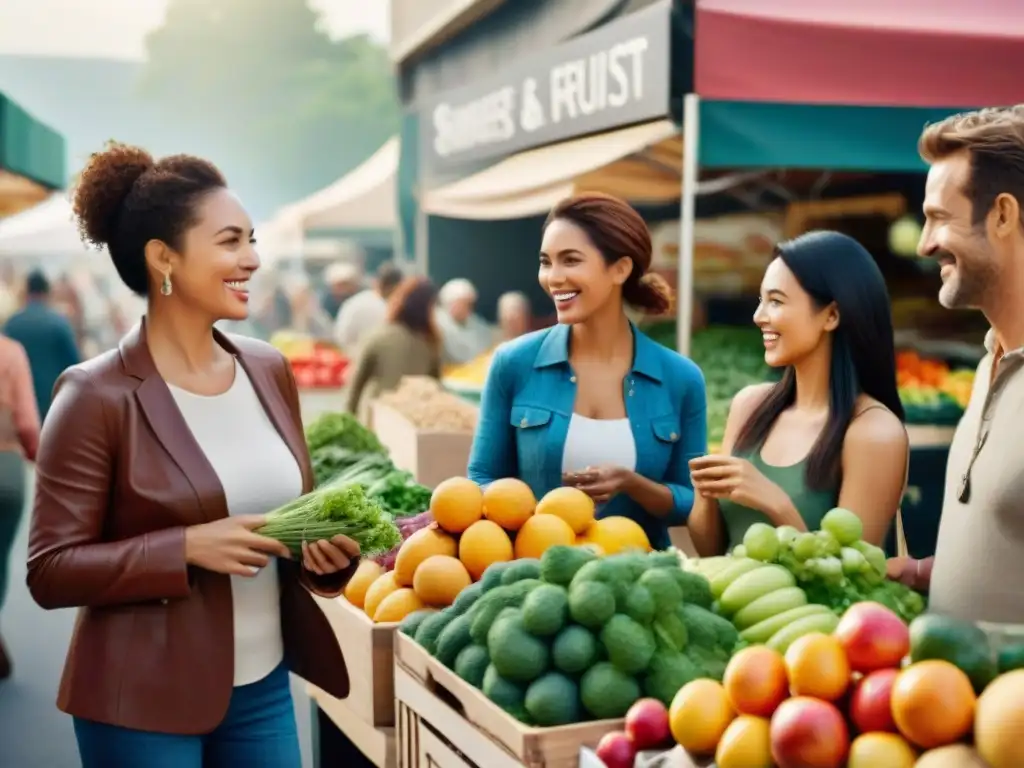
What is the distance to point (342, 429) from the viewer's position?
578cm

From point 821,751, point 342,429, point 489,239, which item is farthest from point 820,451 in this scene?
point 489,239

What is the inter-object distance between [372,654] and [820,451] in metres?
1.24

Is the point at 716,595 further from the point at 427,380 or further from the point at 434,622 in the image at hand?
the point at 427,380

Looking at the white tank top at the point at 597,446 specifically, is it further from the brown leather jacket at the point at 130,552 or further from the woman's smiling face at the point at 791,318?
the brown leather jacket at the point at 130,552

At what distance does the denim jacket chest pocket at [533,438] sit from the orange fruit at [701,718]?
4.80ft

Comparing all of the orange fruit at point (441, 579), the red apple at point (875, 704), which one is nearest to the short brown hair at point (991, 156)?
the red apple at point (875, 704)

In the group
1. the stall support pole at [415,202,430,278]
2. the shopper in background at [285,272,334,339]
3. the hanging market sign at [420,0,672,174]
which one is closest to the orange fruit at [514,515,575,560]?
the hanging market sign at [420,0,672,174]

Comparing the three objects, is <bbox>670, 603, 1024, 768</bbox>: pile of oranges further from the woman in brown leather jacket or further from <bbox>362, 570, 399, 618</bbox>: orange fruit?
<bbox>362, 570, 399, 618</bbox>: orange fruit

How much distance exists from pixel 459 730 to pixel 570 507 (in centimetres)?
78

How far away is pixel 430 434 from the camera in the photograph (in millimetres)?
6352

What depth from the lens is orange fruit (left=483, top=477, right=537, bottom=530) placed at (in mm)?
3264

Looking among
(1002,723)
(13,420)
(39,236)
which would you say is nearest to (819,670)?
(1002,723)

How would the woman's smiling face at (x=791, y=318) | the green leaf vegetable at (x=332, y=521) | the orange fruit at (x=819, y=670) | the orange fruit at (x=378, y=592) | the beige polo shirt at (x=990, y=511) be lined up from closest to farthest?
the orange fruit at (x=819, y=670)
the beige polo shirt at (x=990, y=511)
the green leaf vegetable at (x=332, y=521)
the woman's smiling face at (x=791, y=318)
the orange fruit at (x=378, y=592)

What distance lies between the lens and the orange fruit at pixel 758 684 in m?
2.12
